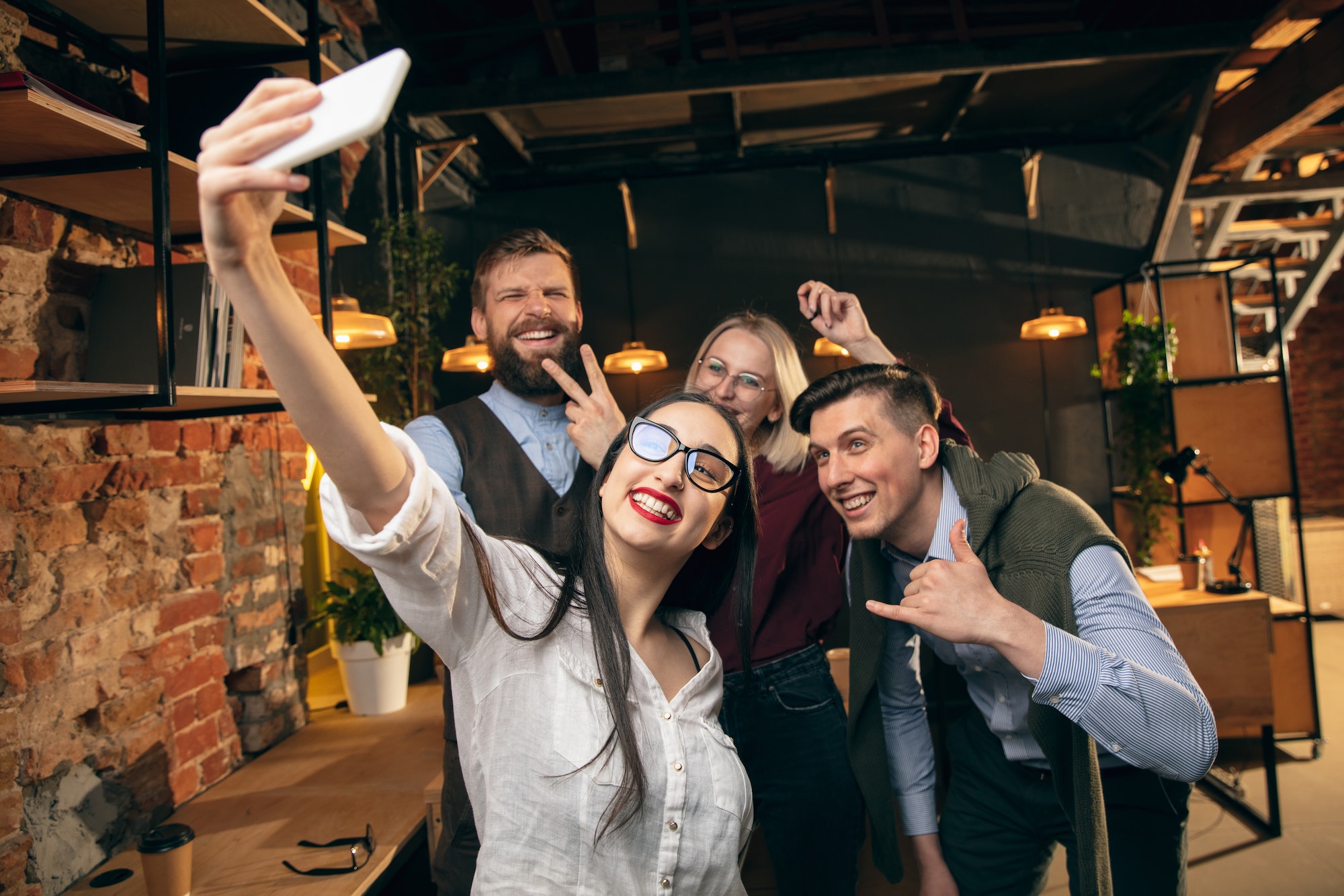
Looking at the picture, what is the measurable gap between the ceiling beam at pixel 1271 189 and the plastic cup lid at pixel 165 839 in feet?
20.4

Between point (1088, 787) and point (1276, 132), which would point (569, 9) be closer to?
point (1276, 132)

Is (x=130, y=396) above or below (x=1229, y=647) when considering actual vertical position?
above

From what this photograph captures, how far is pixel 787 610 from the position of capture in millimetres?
1890

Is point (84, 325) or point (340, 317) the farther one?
point (340, 317)

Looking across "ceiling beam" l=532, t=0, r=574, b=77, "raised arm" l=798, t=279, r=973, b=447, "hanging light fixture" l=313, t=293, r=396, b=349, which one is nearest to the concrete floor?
"raised arm" l=798, t=279, r=973, b=447

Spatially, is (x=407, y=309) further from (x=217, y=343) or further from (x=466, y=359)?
(x=217, y=343)

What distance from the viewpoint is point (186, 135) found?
6.12ft

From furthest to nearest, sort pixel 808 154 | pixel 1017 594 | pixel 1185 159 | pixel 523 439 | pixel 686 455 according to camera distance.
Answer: pixel 808 154, pixel 1185 159, pixel 523 439, pixel 1017 594, pixel 686 455

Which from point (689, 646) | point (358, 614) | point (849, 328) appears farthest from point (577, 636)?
point (358, 614)

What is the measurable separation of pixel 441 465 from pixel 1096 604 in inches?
54.6

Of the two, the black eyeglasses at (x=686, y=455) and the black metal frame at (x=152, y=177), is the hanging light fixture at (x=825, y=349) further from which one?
the black metal frame at (x=152, y=177)

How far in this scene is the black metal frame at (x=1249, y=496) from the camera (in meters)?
3.23

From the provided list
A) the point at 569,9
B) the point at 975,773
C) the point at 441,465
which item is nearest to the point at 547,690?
the point at 441,465

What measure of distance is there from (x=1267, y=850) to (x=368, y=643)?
3611 millimetres
